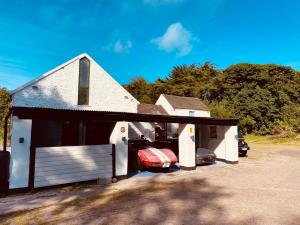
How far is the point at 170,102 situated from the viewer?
30.5 m

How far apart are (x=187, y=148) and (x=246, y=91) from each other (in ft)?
109

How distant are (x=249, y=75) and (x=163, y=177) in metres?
38.5

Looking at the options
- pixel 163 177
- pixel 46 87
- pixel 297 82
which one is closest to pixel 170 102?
pixel 46 87

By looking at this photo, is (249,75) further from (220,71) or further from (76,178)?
(76,178)

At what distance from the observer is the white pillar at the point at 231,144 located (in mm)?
13750

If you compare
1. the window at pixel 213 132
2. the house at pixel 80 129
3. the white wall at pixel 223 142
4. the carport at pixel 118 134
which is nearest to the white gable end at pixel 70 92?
the house at pixel 80 129

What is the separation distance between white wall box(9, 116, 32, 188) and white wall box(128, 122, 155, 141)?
15.2 metres

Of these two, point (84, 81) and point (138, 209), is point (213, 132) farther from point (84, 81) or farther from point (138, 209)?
point (138, 209)

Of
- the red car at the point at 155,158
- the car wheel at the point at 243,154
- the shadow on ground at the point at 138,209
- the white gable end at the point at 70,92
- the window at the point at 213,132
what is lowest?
the shadow on ground at the point at 138,209

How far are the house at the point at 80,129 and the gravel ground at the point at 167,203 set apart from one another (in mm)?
808

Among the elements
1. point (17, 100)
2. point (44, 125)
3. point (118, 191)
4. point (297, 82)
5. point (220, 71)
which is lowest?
point (118, 191)

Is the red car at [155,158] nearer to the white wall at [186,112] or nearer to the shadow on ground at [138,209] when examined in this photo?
the shadow on ground at [138,209]

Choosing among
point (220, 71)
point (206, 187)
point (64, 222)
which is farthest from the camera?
point (220, 71)

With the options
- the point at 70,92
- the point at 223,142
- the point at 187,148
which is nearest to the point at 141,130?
the point at 70,92
